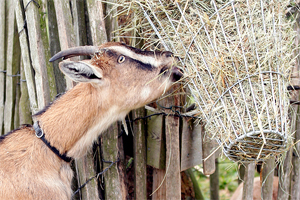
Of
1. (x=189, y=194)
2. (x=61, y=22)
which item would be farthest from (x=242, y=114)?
(x=189, y=194)

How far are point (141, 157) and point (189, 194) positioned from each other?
1971 mm

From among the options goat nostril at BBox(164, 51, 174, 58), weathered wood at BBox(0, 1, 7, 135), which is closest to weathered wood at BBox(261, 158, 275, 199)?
goat nostril at BBox(164, 51, 174, 58)

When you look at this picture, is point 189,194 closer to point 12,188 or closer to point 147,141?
point 147,141

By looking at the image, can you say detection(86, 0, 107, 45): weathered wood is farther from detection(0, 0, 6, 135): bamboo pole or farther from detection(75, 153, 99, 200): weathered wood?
detection(0, 0, 6, 135): bamboo pole

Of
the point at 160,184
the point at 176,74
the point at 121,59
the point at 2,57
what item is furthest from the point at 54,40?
the point at 160,184

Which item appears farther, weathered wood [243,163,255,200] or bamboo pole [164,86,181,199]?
weathered wood [243,163,255,200]

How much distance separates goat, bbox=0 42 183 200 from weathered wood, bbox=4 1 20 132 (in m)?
1.63

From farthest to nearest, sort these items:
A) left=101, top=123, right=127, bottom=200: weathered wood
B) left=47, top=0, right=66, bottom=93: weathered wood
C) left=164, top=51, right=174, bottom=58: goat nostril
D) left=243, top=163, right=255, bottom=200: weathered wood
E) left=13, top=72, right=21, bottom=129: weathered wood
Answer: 1. left=13, top=72, right=21, bottom=129: weathered wood
2. left=47, top=0, right=66, bottom=93: weathered wood
3. left=243, top=163, right=255, bottom=200: weathered wood
4. left=101, top=123, right=127, bottom=200: weathered wood
5. left=164, top=51, right=174, bottom=58: goat nostril

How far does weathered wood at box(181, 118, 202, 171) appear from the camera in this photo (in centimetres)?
340

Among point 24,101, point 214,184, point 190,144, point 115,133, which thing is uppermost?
point 24,101

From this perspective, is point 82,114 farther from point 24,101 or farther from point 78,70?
point 24,101

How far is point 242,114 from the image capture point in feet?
7.13

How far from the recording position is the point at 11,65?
4.46 m

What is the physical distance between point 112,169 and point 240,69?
1.83 meters
